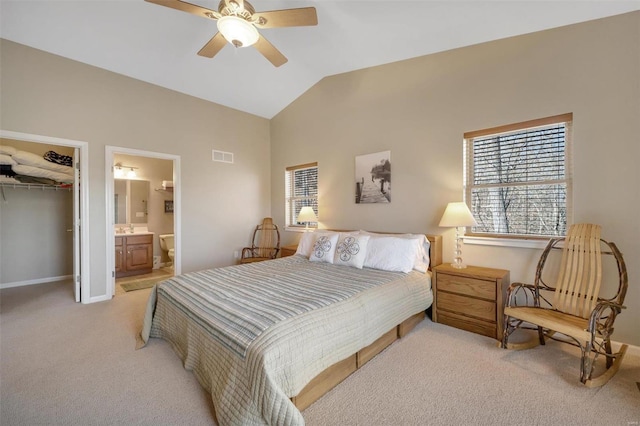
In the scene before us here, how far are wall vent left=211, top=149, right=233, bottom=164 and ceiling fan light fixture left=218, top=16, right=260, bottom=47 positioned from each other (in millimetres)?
2741

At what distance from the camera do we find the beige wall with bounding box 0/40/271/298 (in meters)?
3.10

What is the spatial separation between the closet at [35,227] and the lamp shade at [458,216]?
221 inches

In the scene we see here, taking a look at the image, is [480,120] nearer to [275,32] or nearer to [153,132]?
[275,32]

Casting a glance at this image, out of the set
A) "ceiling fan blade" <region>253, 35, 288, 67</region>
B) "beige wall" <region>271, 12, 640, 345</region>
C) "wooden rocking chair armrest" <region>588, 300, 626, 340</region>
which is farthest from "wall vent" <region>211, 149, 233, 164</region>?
"wooden rocking chair armrest" <region>588, 300, 626, 340</region>

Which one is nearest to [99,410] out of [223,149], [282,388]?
[282,388]

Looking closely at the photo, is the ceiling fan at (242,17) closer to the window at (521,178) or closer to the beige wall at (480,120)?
the beige wall at (480,120)

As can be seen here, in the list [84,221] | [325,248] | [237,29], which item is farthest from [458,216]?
[84,221]

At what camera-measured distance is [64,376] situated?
6.39ft

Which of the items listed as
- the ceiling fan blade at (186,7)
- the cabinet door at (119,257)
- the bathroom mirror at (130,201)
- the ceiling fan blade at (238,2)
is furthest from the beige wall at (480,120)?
the cabinet door at (119,257)

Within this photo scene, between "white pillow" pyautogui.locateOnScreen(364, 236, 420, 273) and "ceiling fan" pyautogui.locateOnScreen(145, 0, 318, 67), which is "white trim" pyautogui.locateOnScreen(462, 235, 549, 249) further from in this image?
"ceiling fan" pyautogui.locateOnScreen(145, 0, 318, 67)

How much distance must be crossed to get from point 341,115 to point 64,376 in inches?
163

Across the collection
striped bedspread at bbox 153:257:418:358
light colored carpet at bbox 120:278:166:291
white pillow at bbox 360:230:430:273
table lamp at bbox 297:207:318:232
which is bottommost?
light colored carpet at bbox 120:278:166:291

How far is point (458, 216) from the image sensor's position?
Result: 2.77m

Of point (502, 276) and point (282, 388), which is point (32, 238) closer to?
point (282, 388)
